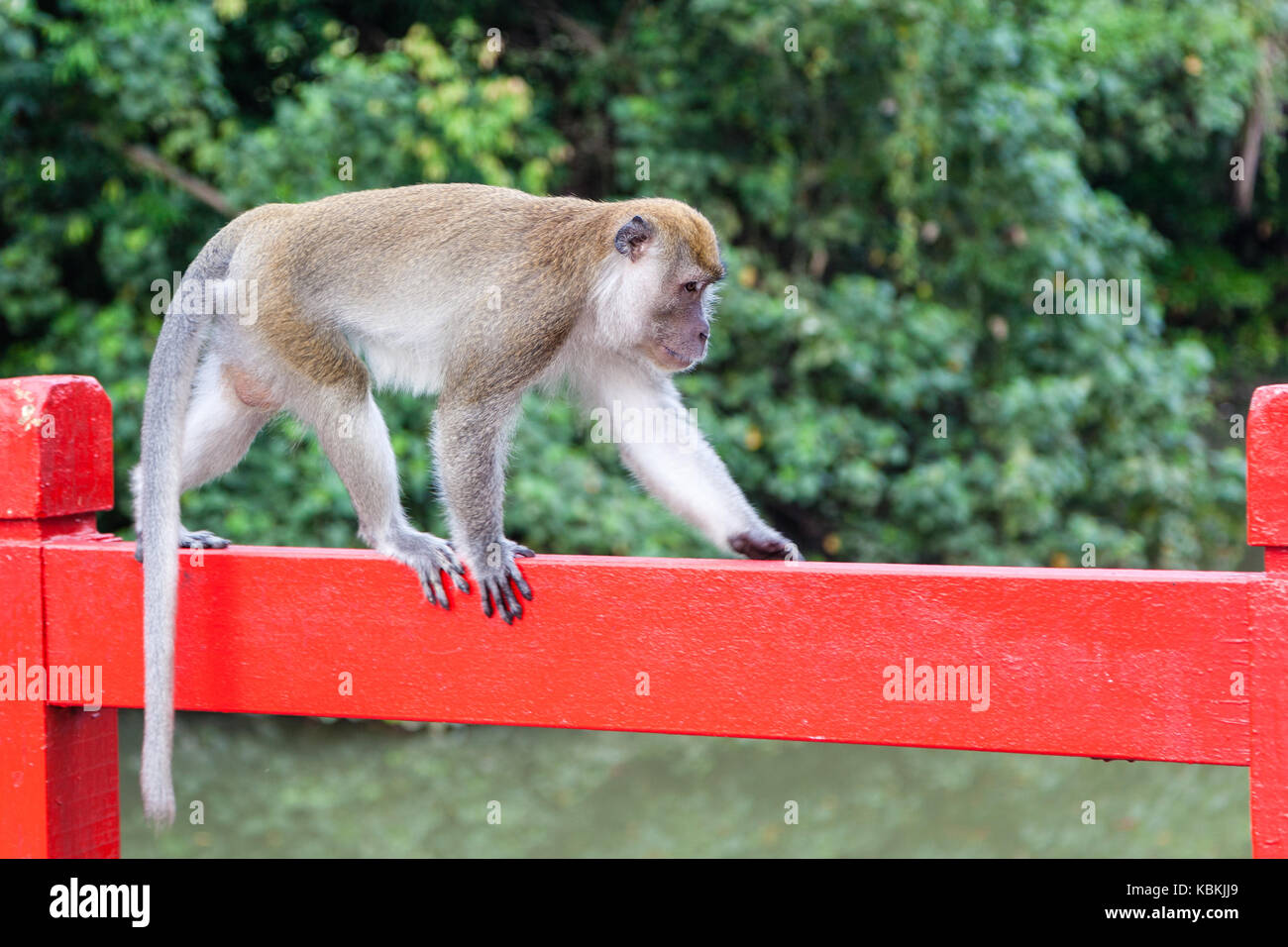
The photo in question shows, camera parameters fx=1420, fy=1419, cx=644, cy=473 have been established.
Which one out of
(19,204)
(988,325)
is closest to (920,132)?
(988,325)

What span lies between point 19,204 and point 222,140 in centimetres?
121

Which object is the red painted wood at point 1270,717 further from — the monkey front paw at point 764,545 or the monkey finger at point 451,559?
the monkey front paw at point 764,545

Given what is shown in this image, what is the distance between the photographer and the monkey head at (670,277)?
3158 mm

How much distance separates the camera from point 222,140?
7453 mm

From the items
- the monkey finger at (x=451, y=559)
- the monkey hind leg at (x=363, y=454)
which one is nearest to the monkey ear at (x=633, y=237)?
the monkey hind leg at (x=363, y=454)

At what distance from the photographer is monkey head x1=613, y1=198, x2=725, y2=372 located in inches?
124

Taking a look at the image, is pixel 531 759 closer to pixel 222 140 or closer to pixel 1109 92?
pixel 222 140

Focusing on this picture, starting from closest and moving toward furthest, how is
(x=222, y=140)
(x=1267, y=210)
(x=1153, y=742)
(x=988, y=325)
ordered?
(x=1153, y=742) → (x=222, y=140) → (x=988, y=325) → (x=1267, y=210)

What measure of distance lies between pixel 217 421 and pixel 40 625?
1014 mm

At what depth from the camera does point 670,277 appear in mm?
3176

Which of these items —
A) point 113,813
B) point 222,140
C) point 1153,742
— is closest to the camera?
point 1153,742

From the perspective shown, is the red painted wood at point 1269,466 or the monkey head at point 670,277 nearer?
the red painted wood at point 1269,466

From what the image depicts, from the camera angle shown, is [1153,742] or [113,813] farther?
[113,813]

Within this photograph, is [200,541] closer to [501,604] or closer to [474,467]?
[474,467]
